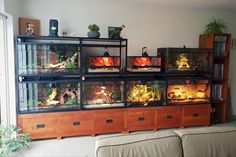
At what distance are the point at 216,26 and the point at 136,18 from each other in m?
1.66

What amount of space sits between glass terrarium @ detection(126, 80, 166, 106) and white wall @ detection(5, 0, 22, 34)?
6.80 ft

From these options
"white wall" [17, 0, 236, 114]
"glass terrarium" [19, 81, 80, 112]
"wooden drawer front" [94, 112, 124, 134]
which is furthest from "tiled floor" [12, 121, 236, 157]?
"white wall" [17, 0, 236, 114]

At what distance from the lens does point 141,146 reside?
1697 millimetres

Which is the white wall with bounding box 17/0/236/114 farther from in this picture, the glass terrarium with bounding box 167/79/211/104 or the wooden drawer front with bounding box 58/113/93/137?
the wooden drawer front with bounding box 58/113/93/137

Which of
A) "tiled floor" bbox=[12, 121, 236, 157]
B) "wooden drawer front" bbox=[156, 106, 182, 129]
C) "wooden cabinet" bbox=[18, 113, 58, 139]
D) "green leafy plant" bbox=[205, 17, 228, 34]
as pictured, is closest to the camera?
"tiled floor" bbox=[12, 121, 236, 157]

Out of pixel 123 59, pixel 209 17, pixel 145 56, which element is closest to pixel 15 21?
pixel 123 59

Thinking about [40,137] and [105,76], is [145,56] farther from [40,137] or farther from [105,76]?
[40,137]

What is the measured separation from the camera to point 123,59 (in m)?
4.16

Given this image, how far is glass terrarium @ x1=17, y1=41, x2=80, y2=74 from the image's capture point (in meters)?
3.49

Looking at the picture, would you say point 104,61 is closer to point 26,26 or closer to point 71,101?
point 71,101

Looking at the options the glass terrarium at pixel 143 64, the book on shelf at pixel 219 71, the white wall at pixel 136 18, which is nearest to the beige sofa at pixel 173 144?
the glass terrarium at pixel 143 64

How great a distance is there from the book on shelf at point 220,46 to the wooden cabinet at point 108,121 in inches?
92.5

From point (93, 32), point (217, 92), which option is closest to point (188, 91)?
point (217, 92)

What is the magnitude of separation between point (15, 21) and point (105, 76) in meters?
1.69
